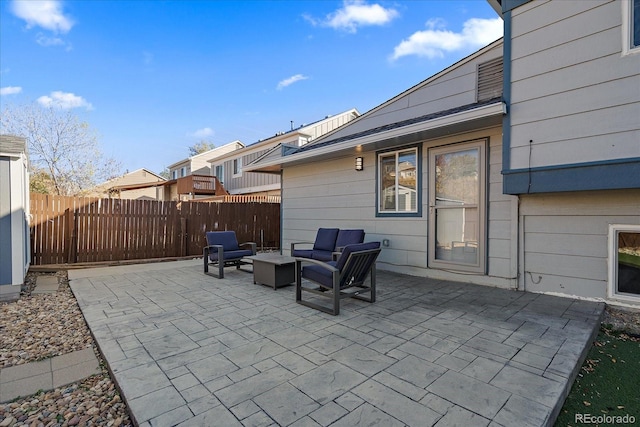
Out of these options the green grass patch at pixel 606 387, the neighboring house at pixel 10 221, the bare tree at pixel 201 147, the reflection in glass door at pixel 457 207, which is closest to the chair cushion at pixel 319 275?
the green grass patch at pixel 606 387

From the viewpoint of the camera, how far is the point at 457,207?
5.28m

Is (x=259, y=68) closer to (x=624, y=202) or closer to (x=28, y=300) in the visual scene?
(x=28, y=300)

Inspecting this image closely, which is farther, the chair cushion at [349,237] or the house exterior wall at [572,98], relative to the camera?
the chair cushion at [349,237]

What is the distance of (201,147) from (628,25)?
4115 cm

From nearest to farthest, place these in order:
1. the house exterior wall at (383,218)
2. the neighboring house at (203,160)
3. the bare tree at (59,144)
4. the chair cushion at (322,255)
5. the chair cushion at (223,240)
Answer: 1. the house exterior wall at (383,218)
2. the chair cushion at (322,255)
3. the chair cushion at (223,240)
4. the bare tree at (59,144)
5. the neighboring house at (203,160)

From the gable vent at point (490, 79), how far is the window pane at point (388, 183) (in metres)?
1.89

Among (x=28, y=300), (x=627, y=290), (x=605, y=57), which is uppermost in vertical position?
(x=605, y=57)

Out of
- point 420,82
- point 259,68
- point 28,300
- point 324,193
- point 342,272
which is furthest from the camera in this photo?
point 259,68

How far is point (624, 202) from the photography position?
3777mm

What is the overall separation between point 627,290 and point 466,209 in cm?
218

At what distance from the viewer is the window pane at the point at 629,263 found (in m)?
3.73

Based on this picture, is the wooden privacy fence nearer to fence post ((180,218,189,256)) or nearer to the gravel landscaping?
fence post ((180,218,189,256))

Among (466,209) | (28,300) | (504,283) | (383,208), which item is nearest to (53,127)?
(28,300)

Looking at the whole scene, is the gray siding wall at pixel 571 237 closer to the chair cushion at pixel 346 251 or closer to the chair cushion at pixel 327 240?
the chair cushion at pixel 346 251
